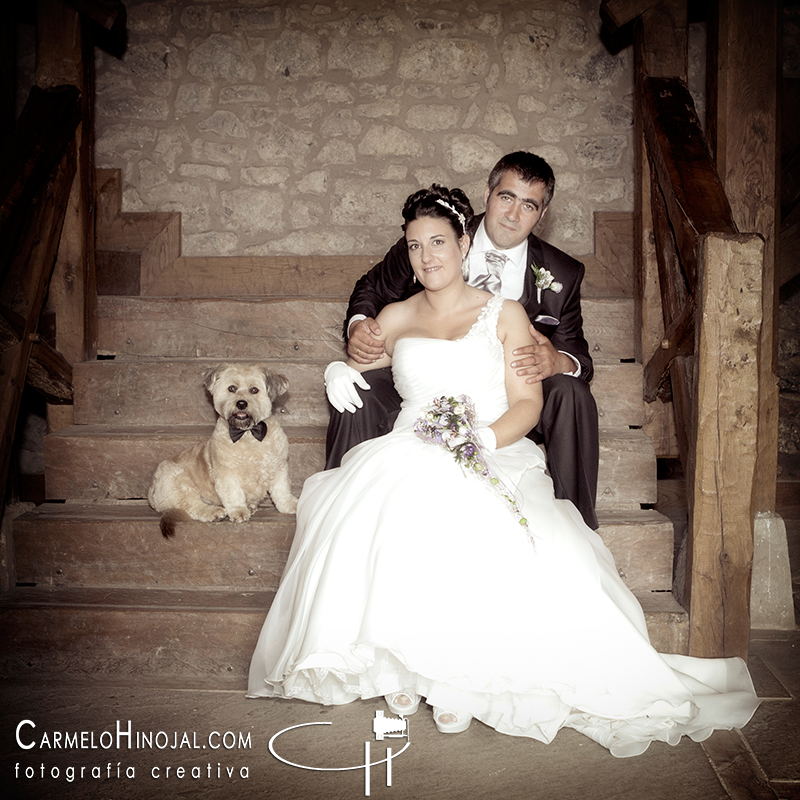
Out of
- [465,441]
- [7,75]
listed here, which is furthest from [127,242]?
[465,441]

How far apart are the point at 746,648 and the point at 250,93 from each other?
13.6ft

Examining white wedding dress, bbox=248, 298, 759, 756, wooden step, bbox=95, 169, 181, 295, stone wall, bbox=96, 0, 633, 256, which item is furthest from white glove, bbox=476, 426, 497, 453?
wooden step, bbox=95, 169, 181, 295

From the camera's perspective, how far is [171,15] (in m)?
4.48

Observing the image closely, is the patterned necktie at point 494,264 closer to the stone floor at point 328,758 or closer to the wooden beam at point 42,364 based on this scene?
the stone floor at point 328,758

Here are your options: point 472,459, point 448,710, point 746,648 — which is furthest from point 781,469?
point 448,710

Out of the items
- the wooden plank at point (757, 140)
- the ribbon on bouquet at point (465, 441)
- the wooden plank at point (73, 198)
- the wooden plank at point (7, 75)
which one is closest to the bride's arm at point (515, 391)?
the ribbon on bouquet at point (465, 441)

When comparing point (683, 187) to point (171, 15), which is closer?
point (683, 187)

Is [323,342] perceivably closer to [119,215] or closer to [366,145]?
[366,145]

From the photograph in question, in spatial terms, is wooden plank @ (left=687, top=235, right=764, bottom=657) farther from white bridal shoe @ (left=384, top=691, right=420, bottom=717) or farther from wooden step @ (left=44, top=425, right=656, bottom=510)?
white bridal shoe @ (left=384, top=691, right=420, bottom=717)

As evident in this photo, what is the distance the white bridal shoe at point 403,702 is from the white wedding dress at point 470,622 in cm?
9

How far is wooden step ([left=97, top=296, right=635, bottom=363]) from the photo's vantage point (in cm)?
382

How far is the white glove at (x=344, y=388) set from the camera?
286cm

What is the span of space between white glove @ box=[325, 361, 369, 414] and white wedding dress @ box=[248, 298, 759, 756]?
0.50 m

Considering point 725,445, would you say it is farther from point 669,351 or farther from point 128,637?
point 128,637
